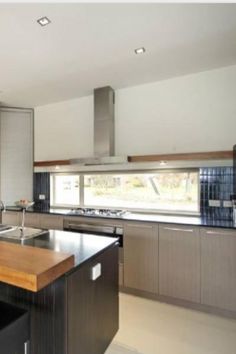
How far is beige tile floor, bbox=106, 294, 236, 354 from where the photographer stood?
6.20 ft

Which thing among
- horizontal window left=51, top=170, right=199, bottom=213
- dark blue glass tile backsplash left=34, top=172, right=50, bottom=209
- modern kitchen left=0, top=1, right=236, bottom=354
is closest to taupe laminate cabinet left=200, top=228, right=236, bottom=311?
modern kitchen left=0, top=1, right=236, bottom=354

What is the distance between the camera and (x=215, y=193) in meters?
2.90

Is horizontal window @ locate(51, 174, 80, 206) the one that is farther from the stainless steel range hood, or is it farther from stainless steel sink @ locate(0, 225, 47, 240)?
stainless steel sink @ locate(0, 225, 47, 240)

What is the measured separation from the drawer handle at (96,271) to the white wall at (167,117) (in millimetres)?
2086

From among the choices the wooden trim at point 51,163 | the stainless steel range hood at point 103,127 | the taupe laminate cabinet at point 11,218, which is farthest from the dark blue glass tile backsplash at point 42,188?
the stainless steel range hood at point 103,127

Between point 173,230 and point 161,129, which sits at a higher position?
point 161,129

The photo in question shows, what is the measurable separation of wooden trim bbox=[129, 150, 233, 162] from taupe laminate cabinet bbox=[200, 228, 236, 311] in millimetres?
946

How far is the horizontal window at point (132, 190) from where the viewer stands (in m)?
3.17

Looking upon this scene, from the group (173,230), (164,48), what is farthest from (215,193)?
(164,48)

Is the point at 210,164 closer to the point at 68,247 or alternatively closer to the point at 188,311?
the point at 188,311

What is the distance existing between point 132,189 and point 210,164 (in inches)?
47.7

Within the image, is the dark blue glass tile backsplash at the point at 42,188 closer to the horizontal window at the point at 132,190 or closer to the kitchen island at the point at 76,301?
the horizontal window at the point at 132,190

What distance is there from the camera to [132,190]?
3557 mm

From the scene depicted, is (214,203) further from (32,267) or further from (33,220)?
(33,220)
